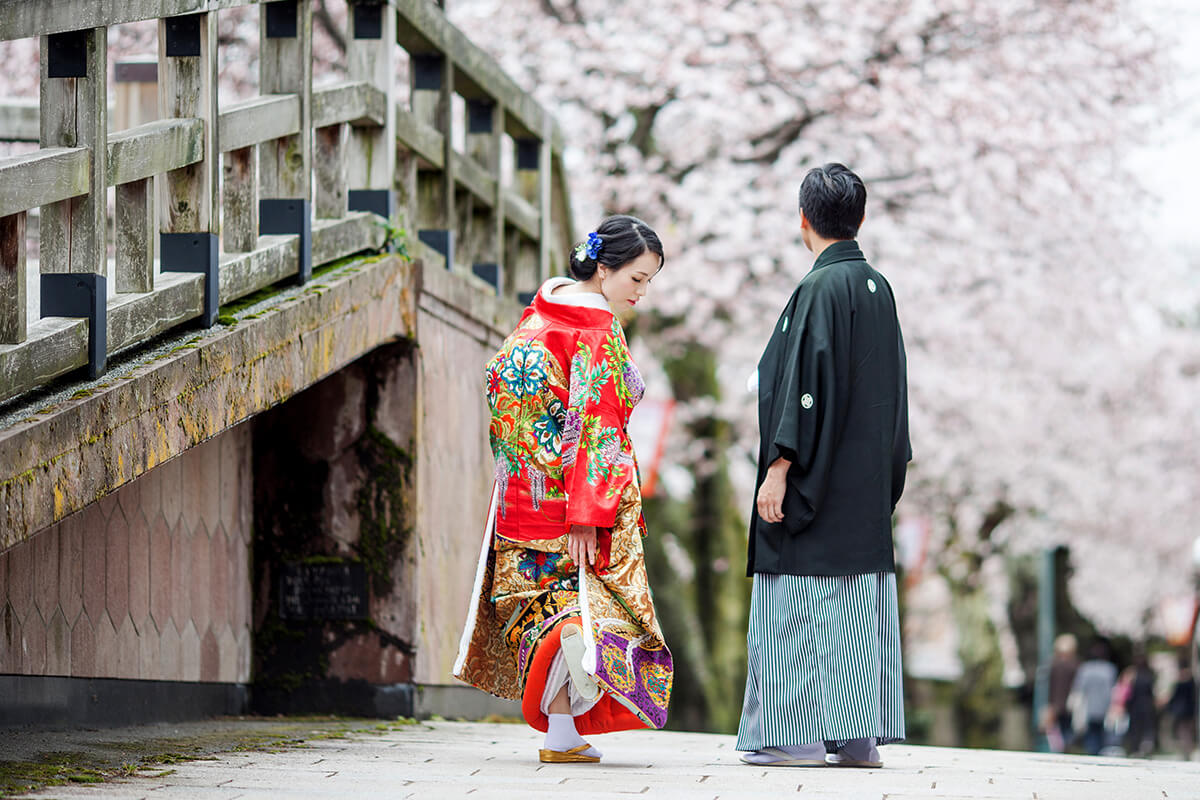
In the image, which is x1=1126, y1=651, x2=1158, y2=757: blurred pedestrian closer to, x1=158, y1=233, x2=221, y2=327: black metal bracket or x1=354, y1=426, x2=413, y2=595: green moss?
x1=354, y1=426, x2=413, y2=595: green moss

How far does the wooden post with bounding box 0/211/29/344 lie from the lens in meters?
3.81

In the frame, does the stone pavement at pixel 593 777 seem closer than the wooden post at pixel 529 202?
Yes

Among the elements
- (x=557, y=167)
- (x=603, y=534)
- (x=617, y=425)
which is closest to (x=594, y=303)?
(x=617, y=425)

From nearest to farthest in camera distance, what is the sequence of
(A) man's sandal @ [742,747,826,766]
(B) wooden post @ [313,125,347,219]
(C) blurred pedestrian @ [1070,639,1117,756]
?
(A) man's sandal @ [742,747,826,766], (B) wooden post @ [313,125,347,219], (C) blurred pedestrian @ [1070,639,1117,756]

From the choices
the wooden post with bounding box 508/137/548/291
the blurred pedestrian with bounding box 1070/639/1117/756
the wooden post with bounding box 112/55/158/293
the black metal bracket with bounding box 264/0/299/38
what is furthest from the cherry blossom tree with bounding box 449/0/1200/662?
the wooden post with bounding box 112/55/158/293

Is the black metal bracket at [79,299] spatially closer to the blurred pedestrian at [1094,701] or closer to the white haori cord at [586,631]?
the white haori cord at [586,631]

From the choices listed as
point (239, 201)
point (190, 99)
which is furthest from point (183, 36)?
point (239, 201)

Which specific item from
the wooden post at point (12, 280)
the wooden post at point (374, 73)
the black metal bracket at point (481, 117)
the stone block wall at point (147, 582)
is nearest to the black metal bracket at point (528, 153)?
the black metal bracket at point (481, 117)

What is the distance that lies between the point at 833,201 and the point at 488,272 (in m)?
3.39

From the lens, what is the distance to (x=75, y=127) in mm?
4047

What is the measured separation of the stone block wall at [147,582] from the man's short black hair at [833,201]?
7.66 feet

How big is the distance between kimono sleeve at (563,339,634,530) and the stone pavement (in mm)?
770

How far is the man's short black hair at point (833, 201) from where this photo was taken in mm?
5121

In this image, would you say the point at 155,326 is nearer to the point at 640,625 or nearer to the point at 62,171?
the point at 62,171
